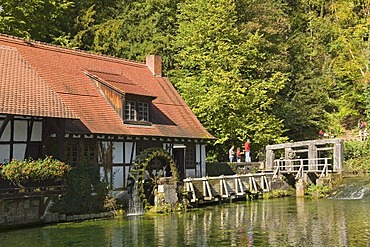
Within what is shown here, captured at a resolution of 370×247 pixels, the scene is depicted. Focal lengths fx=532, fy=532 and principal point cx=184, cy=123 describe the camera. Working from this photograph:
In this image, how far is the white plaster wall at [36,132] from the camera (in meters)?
19.8

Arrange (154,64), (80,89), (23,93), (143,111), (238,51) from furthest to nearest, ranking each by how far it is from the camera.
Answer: (238,51) → (154,64) → (143,111) → (80,89) → (23,93)

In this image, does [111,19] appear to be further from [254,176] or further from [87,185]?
[87,185]

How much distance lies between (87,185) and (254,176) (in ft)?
36.6

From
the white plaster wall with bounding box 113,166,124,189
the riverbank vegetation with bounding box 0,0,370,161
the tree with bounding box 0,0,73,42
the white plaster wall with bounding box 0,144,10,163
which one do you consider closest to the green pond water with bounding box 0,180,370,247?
the white plaster wall with bounding box 113,166,124,189

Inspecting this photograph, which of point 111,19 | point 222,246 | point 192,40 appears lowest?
point 222,246

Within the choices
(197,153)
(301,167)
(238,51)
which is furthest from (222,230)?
(238,51)

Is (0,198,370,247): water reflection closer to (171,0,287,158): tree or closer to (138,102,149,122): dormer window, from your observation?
(138,102,149,122): dormer window

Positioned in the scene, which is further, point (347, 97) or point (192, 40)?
point (347, 97)

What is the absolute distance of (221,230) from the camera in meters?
16.8

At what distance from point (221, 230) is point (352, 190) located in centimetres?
1217

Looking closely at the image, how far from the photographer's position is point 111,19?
3875cm

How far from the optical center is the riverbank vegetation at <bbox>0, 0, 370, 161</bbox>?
32719mm

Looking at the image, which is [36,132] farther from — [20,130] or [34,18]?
[34,18]

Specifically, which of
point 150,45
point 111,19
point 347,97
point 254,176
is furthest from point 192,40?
point 347,97
